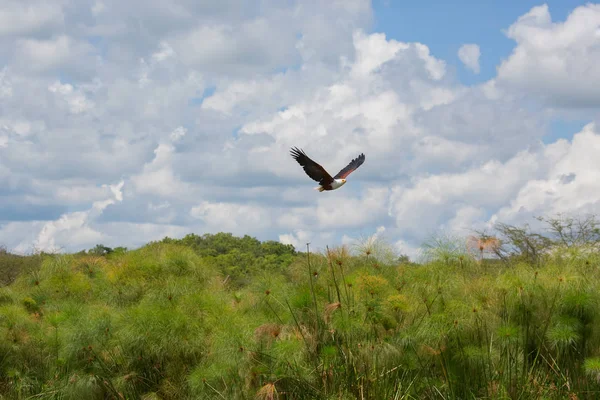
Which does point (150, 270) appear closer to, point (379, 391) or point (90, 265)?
point (90, 265)

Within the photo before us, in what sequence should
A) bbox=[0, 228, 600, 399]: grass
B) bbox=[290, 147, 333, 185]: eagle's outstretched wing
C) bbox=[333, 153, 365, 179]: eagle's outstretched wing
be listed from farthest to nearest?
bbox=[333, 153, 365, 179]: eagle's outstretched wing → bbox=[290, 147, 333, 185]: eagle's outstretched wing → bbox=[0, 228, 600, 399]: grass

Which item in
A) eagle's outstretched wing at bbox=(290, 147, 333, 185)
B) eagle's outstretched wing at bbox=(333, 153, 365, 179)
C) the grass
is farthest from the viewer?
eagle's outstretched wing at bbox=(333, 153, 365, 179)

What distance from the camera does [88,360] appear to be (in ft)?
25.6

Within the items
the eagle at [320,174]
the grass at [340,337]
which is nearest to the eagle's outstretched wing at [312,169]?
the eagle at [320,174]

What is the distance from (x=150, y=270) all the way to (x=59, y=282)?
144 centimetres

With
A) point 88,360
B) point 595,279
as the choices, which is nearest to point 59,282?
point 88,360

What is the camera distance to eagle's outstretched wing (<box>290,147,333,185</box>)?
8328mm

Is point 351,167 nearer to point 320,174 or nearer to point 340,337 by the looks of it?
point 320,174

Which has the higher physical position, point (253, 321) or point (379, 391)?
point (253, 321)

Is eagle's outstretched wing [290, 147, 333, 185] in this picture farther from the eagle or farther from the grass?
the grass

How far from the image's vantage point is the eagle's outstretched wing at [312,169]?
27.3 feet

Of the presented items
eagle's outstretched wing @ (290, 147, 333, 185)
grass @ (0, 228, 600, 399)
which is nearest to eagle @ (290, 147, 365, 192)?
eagle's outstretched wing @ (290, 147, 333, 185)

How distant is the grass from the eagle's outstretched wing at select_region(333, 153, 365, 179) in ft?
4.61

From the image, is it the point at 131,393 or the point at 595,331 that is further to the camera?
the point at 131,393
